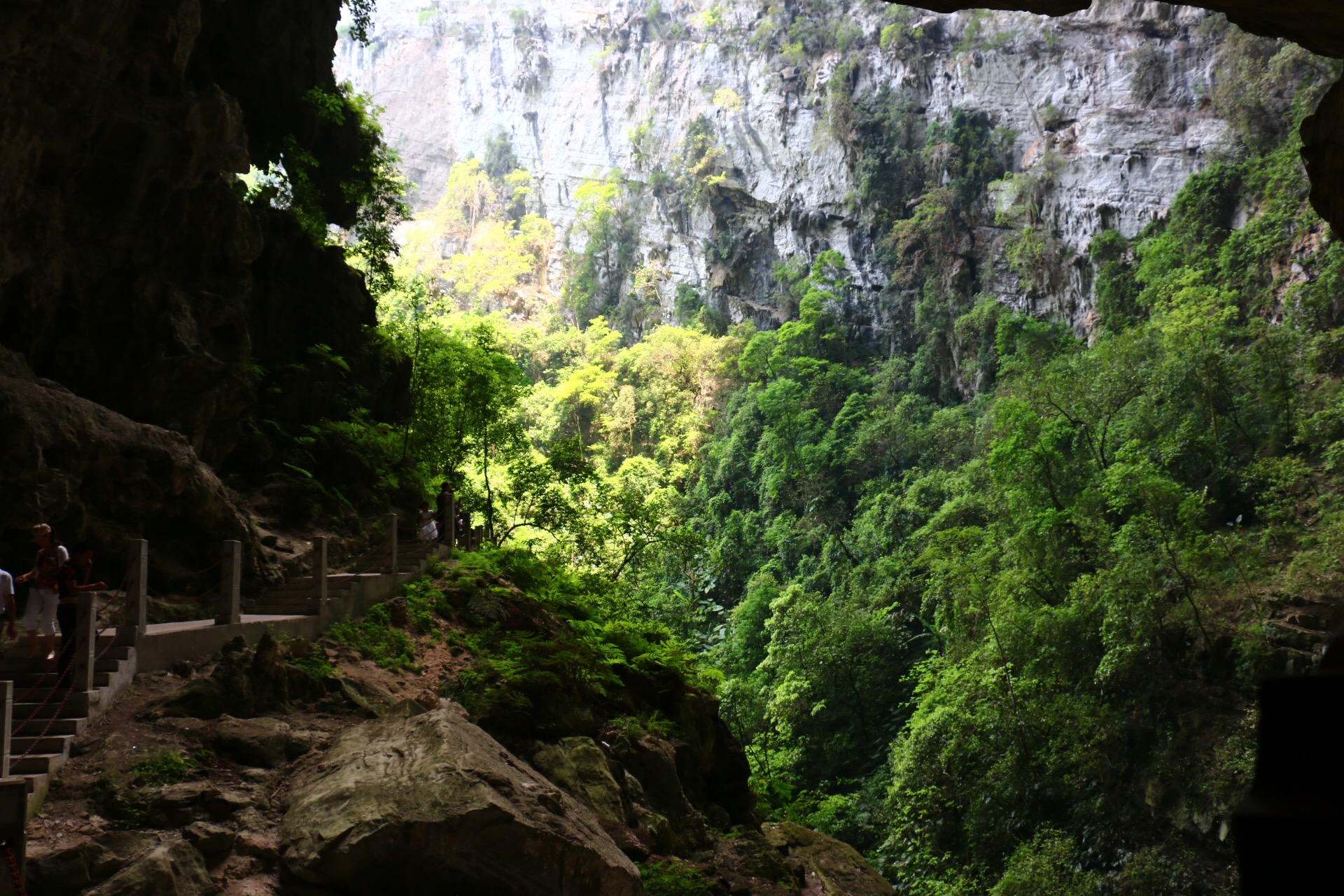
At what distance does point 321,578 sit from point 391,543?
2.33 m

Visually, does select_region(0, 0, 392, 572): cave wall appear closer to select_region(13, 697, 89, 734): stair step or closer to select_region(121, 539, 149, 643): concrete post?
select_region(121, 539, 149, 643): concrete post

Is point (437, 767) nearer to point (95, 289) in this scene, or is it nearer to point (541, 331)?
point (95, 289)

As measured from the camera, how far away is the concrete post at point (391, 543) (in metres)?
13.5

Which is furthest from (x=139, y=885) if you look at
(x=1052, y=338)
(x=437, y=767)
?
(x=1052, y=338)

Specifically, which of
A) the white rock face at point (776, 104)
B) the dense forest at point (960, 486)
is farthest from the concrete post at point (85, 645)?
the white rock face at point (776, 104)

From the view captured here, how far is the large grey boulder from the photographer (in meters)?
6.45

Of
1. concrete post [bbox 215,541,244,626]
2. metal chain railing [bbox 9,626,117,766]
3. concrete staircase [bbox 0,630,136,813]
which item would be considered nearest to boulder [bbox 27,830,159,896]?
concrete staircase [bbox 0,630,136,813]

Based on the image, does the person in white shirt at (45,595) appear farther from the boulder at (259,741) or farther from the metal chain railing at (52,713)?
the boulder at (259,741)

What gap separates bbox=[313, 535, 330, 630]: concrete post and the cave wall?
72.0 inches

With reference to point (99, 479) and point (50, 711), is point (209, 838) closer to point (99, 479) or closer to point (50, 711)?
point (50, 711)

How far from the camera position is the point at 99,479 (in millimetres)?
10938

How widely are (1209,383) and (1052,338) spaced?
11317 mm

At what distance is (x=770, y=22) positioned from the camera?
189 ft

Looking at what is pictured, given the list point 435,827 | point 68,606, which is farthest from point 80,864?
point 68,606
